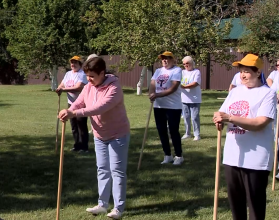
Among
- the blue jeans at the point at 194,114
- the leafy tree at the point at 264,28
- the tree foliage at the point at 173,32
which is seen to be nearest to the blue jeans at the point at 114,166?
the blue jeans at the point at 194,114

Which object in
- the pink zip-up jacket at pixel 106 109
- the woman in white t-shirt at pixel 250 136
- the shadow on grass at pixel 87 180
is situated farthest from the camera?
the shadow on grass at pixel 87 180

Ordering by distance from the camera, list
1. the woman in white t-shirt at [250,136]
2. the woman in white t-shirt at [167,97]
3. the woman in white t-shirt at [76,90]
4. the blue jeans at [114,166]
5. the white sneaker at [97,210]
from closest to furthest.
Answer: the woman in white t-shirt at [250,136] < the blue jeans at [114,166] < the white sneaker at [97,210] < the woman in white t-shirt at [167,97] < the woman in white t-shirt at [76,90]

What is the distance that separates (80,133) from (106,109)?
4.32 m

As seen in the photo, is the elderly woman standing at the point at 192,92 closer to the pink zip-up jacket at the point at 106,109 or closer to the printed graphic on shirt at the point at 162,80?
the printed graphic on shirt at the point at 162,80

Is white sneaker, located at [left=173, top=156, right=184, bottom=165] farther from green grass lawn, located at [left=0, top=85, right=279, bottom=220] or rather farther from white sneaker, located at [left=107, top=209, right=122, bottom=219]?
white sneaker, located at [left=107, top=209, right=122, bottom=219]

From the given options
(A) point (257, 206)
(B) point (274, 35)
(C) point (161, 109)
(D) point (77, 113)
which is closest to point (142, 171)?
(C) point (161, 109)

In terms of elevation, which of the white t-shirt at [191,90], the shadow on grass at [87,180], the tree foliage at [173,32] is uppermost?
the tree foliage at [173,32]

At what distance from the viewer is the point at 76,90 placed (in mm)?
9172

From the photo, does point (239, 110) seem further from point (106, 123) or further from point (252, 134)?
point (106, 123)

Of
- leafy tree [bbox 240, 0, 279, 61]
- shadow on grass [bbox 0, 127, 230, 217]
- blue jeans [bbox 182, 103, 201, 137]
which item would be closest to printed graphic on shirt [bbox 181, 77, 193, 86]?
blue jeans [bbox 182, 103, 201, 137]

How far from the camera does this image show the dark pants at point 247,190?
443cm

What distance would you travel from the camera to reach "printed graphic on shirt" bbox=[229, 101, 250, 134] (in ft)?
14.5

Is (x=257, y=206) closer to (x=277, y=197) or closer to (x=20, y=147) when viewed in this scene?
(x=277, y=197)

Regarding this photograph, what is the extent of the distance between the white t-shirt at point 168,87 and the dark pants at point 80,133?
1.95 meters
